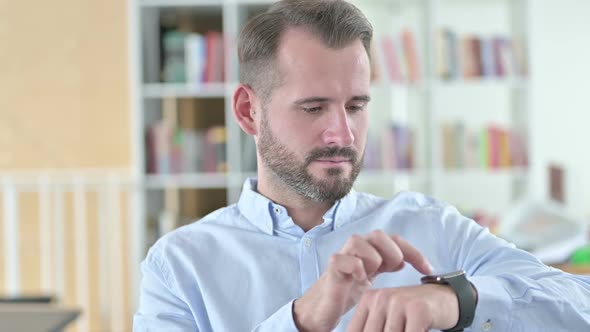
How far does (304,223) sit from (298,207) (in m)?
0.03

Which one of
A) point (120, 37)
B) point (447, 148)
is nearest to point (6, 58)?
point (120, 37)

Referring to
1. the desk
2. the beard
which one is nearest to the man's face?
the beard

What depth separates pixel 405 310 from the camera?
107 centimetres

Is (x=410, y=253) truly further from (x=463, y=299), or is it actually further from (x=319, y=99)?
(x=319, y=99)

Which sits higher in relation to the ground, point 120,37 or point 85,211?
point 120,37

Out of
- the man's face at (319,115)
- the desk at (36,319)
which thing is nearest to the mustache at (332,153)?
the man's face at (319,115)

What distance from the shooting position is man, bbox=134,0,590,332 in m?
1.35

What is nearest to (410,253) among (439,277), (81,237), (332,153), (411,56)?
(439,277)

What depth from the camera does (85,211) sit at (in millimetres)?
4430

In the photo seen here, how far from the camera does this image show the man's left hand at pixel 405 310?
1.06 m

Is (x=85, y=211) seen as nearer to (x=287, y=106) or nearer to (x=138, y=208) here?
(x=138, y=208)

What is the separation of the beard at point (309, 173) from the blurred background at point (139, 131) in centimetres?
277

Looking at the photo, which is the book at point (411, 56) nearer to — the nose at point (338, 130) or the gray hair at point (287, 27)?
the gray hair at point (287, 27)

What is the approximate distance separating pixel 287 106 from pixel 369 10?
3.54 m
